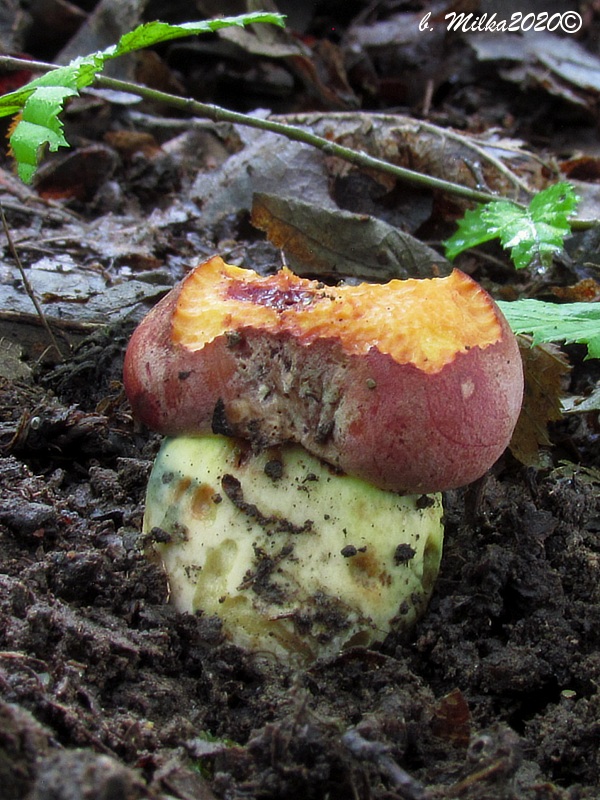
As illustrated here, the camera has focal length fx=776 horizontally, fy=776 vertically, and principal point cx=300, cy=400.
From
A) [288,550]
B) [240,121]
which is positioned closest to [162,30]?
[240,121]

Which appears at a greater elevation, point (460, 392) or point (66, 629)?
point (460, 392)

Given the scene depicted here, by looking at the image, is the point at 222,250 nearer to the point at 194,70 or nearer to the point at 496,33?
the point at 194,70

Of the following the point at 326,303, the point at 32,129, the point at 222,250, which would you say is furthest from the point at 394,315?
the point at 222,250

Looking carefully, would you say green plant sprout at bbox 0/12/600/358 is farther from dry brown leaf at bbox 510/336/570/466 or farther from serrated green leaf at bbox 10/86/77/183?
dry brown leaf at bbox 510/336/570/466

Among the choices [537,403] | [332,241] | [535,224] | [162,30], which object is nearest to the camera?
[162,30]

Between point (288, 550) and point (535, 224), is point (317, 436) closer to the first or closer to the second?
point (288, 550)

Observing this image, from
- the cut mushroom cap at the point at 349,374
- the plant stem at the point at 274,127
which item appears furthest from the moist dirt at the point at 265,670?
the plant stem at the point at 274,127
